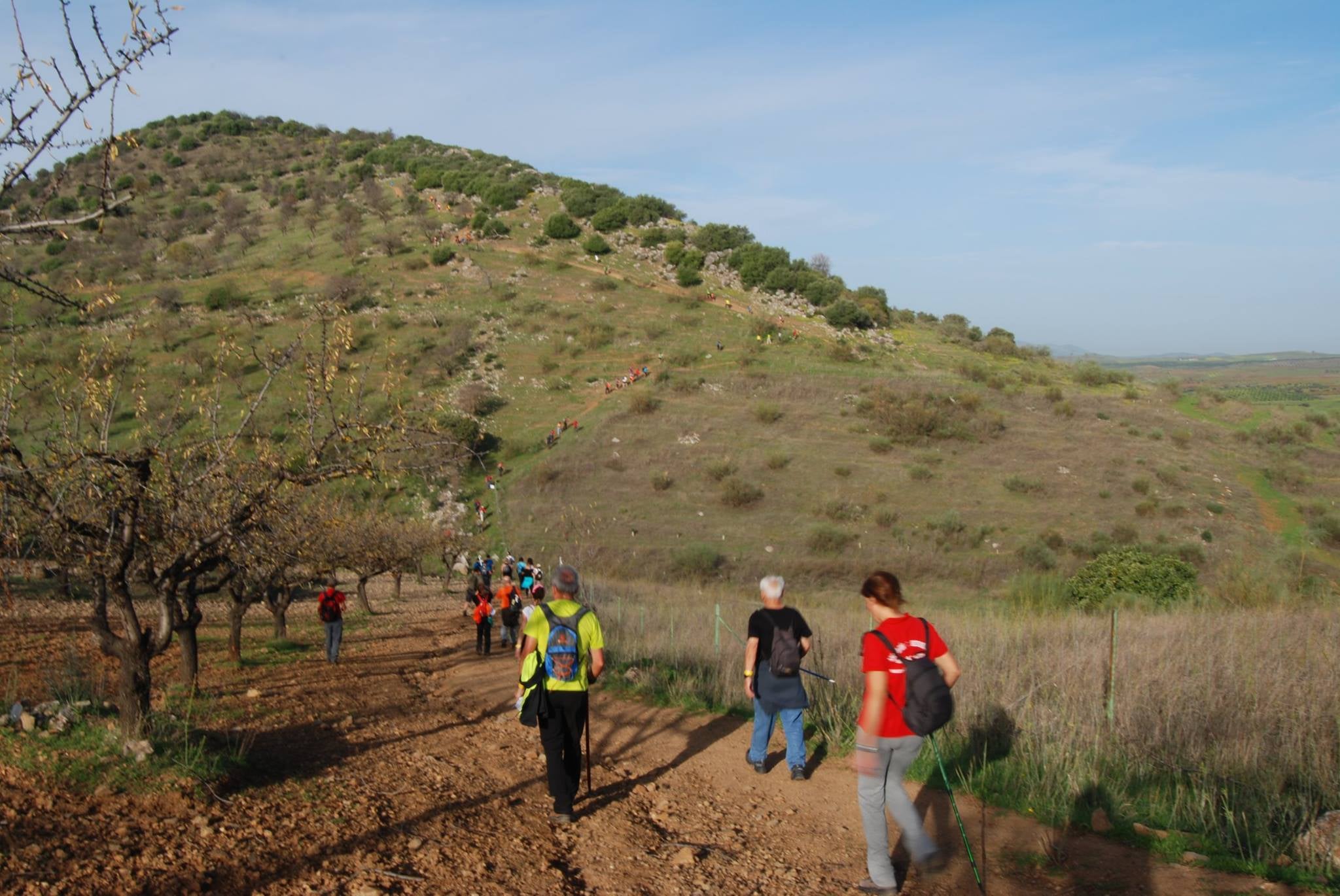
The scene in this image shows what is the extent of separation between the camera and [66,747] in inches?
240

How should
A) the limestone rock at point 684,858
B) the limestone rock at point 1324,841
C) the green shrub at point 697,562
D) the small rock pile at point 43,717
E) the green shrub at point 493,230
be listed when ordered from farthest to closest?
the green shrub at point 493,230 → the green shrub at point 697,562 → the small rock pile at point 43,717 → the limestone rock at point 684,858 → the limestone rock at point 1324,841

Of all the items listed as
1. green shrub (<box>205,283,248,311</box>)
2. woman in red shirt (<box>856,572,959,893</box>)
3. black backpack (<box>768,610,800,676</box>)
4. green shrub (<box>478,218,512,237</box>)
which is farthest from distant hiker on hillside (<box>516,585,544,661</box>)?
green shrub (<box>478,218,512,237</box>)

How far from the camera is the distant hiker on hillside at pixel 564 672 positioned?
581cm

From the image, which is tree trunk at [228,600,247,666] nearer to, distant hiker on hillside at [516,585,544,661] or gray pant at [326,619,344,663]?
gray pant at [326,619,344,663]

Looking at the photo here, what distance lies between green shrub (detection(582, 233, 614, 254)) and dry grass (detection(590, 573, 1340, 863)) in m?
55.0

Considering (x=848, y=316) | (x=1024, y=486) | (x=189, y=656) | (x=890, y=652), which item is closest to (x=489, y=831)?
(x=890, y=652)

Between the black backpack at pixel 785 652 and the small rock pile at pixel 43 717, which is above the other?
the black backpack at pixel 785 652

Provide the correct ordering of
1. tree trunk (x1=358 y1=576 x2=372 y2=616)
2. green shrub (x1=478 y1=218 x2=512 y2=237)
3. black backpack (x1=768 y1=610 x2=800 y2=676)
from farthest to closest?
green shrub (x1=478 y1=218 x2=512 y2=237) < tree trunk (x1=358 y1=576 x2=372 y2=616) < black backpack (x1=768 y1=610 x2=800 y2=676)

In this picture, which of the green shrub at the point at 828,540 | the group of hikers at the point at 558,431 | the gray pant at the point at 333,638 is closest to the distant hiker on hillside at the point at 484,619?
the gray pant at the point at 333,638

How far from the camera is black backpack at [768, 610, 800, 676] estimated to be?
6.78m

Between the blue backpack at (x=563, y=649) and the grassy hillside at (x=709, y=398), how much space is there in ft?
10.4

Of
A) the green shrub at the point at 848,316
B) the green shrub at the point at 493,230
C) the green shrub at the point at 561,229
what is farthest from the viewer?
the green shrub at the point at 561,229

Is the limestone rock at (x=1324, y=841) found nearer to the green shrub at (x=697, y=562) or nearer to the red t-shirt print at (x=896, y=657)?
the red t-shirt print at (x=896, y=657)

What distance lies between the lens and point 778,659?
679 centimetres
